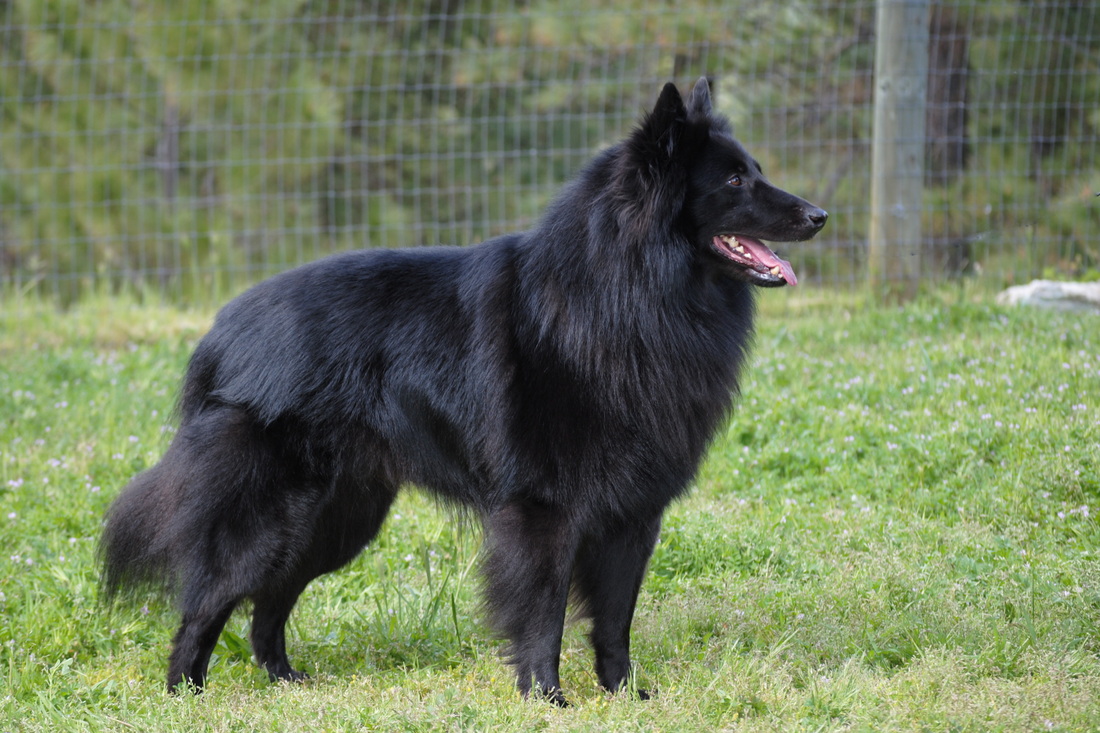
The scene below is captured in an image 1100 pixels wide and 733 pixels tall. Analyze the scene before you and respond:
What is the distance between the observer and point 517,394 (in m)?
3.08

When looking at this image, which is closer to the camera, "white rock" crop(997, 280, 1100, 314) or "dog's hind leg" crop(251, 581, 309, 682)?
"dog's hind leg" crop(251, 581, 309, 682)

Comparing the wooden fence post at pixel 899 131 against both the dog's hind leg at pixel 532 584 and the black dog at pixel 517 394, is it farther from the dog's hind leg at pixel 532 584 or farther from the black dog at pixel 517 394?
the dog's hind leg at pixel 532 584

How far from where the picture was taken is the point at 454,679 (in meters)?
3.30

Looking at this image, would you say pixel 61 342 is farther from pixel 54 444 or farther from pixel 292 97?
pixel 292 97

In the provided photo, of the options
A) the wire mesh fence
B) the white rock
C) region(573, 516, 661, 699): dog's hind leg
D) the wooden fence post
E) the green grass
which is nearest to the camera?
the green grass

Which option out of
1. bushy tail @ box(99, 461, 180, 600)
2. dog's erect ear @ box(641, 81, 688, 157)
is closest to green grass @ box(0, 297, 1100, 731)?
bushy tail @ box(99, 461, 180, 600)

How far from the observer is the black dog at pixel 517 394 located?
9.93ft

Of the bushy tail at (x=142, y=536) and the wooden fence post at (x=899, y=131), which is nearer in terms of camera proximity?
the bushy tail at (x=142, y=536)

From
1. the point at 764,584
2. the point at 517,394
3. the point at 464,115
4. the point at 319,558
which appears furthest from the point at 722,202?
the point at 464,115

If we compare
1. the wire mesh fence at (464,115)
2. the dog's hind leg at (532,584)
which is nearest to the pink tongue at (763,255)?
the dog's hind leg at (532,584)

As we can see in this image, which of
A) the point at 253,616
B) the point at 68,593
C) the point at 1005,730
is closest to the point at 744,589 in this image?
the point at 1005,730

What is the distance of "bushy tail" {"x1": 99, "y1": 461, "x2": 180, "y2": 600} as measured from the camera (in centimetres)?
324

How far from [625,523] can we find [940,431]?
2.28 metres

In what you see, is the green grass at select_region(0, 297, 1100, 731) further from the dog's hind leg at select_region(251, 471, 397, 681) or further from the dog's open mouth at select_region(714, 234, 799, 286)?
the dog's open mouth at select_region(714, 234, 799, 286)
